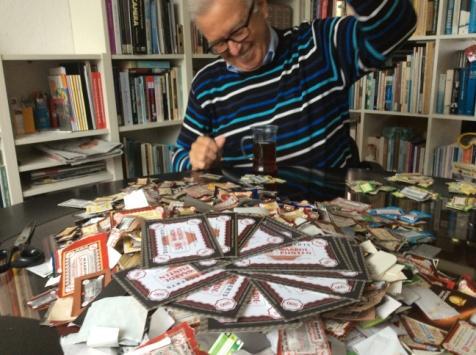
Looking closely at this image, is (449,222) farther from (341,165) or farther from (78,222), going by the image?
(78,222)

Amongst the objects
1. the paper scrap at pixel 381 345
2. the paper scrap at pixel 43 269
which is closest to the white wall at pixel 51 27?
the paper scrap at pixel 43 269

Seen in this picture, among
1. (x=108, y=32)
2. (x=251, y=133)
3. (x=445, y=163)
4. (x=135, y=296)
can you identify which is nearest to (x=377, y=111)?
(x=445, y=163)

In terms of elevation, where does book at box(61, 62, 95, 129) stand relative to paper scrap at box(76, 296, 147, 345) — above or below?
above

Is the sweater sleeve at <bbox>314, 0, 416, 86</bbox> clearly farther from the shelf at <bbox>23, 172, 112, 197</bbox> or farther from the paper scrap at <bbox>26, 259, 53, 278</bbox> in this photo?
the shelf at <bbox>23, 172, 112, 197</bbox>

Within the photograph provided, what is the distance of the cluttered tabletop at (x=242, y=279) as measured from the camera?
1.42 ft

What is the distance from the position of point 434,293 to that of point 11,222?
0.79 metres

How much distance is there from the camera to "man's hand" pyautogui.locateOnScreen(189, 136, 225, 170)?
3.82 ft

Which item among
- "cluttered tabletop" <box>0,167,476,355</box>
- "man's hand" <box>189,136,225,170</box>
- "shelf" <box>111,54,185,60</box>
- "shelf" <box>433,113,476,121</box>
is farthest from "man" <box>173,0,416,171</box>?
"shelf" <box>433,113,476,121</box>

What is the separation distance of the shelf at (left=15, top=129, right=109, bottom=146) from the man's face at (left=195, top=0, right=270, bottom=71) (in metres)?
0.90

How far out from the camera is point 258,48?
130cm

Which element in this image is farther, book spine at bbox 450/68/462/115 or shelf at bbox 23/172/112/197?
book spine at bbox 450/68/462/115

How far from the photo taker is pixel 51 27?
78.4 inches

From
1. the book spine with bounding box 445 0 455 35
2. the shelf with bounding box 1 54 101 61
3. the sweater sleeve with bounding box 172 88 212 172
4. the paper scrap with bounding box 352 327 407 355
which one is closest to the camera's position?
the paper scrap with bounding box 352 327 407 355

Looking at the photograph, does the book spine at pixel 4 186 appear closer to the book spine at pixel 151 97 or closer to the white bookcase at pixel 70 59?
the white bookcase at pixel 70 59
